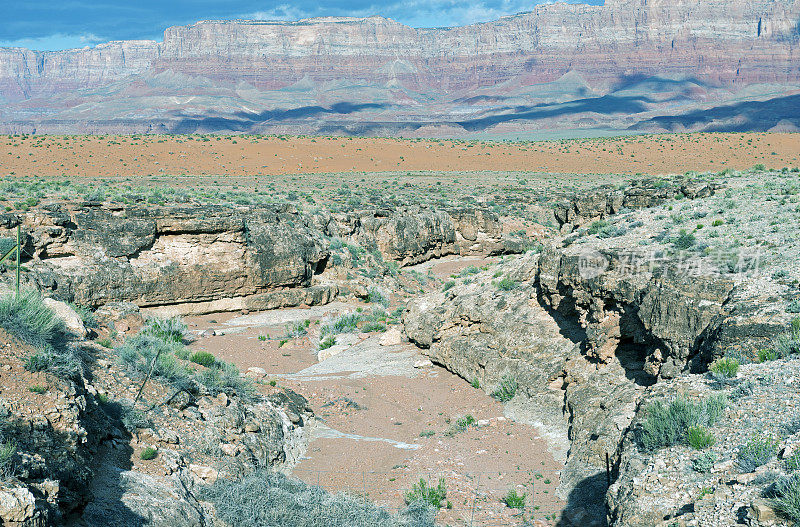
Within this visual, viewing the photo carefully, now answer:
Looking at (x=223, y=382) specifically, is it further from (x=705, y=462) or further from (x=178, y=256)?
(x=178, y=256)

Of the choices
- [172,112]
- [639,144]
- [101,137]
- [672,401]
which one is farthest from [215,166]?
[172,112]

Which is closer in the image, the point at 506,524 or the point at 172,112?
the point at 506,524

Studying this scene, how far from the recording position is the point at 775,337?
975 cm

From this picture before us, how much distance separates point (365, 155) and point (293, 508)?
7465 centimetres

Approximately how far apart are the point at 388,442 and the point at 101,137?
260ft

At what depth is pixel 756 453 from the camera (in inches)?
265

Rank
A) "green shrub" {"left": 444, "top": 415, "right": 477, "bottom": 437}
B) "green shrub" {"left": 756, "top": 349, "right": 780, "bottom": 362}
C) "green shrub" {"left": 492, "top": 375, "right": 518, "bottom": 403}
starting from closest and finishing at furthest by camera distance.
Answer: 1. "green shrub" {"left": 756, "top": 349, "right": 780, "bottom": 362}
2. "green shrub" {"left": 444, "top": 415, "right": 477, "bottom": 437}
3. "green shrub" {"left": 492, "top": 375, "right": 518, "bottom": 403}

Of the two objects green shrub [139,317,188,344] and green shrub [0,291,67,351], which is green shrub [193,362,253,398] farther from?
green shrub [139,317,188,344]

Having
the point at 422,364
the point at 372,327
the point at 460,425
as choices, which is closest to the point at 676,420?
the point at 460,425

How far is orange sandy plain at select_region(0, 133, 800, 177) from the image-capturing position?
67.4 m

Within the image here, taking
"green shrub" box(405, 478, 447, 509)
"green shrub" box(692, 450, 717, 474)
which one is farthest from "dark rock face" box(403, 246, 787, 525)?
"green shrub" box(405, 478, 447, 509)

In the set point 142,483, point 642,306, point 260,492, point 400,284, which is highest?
point 642,306

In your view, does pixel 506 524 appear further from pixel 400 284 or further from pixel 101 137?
pixel 101 137

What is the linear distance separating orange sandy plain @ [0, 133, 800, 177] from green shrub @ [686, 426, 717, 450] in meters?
62.6
